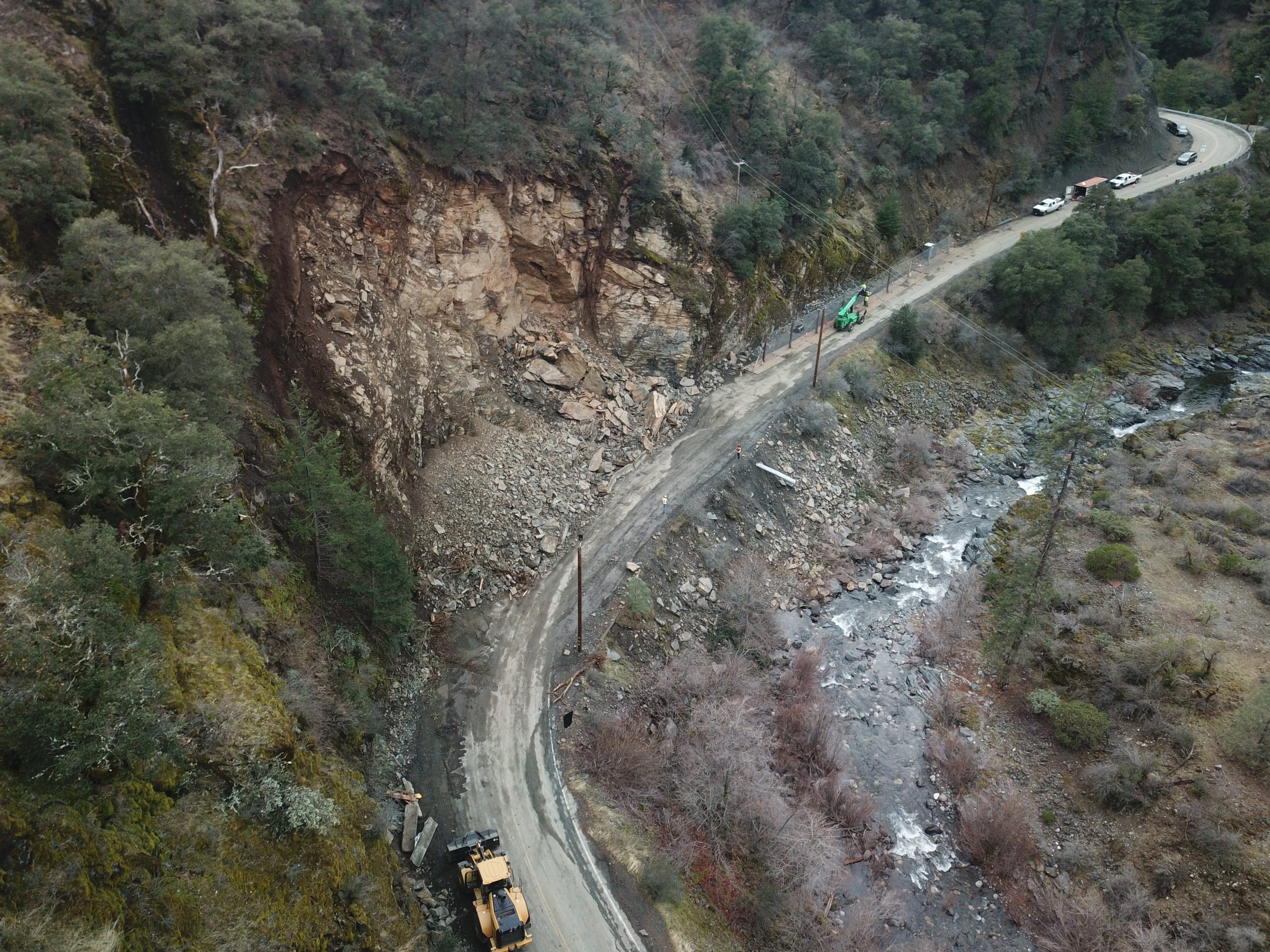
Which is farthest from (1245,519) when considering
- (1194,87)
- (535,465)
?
(1194,87)

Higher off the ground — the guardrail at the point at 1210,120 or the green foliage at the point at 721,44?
the green foliage at the point at 721,44

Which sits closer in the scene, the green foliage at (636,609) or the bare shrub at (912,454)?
the green foliage at (636,609)

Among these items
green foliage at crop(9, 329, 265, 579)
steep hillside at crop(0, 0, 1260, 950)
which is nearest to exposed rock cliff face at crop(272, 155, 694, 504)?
steep hillside at crop(0, 0, 1260, 950)

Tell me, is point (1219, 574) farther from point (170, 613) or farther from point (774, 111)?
point (170, 613)

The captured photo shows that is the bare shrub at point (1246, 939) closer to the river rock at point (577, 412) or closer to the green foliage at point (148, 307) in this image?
the river rock at point (577, 412)

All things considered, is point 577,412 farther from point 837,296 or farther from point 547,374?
point 837,296

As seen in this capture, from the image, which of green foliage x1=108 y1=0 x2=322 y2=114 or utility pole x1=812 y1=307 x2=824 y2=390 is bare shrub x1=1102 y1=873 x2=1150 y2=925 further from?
green foliage x1=108 y1=0 x2=322 y2=114

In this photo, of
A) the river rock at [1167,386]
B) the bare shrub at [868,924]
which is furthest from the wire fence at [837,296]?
the bare shrub at [868,924]
